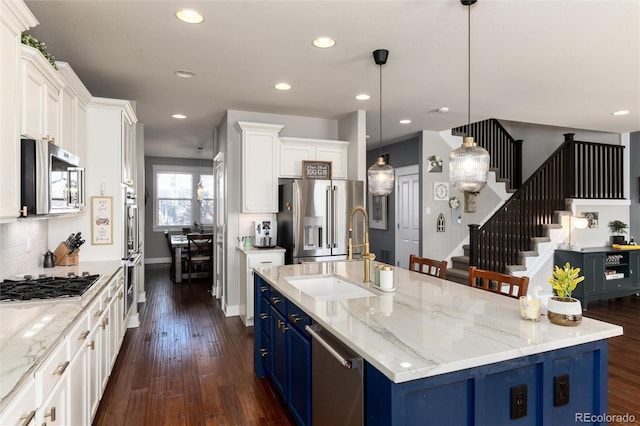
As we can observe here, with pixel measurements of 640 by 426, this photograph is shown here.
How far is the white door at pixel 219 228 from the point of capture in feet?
18.1

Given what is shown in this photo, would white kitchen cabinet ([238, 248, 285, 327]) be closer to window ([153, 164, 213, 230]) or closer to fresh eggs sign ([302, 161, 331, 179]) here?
fresh eggs sign ([302, 161, 331, 179])

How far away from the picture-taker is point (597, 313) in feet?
17.0

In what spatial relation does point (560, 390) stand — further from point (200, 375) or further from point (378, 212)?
point (378, 212)

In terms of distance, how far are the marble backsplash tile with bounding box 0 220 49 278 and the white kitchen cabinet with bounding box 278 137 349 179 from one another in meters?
2.63

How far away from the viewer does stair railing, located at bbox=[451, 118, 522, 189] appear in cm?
671

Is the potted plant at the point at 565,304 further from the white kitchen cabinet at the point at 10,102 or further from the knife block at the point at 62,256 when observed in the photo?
the knife block at the point at 62,256

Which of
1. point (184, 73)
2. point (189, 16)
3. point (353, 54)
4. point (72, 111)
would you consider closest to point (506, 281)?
point (353, 54)

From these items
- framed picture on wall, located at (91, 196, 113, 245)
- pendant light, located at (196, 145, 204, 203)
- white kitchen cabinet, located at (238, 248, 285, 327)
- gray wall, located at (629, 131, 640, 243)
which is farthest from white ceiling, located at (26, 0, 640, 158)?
pendant light, located at (196, 145, 204, 203)

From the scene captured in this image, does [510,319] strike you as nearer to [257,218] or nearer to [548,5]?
[548,5]

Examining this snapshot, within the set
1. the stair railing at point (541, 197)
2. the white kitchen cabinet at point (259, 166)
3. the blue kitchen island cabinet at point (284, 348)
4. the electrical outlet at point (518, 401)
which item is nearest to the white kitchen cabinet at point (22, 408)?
the blue kitchen island cabinet at point (284, 348)

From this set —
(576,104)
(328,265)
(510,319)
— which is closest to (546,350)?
(510,319)

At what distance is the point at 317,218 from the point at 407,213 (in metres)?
3.06

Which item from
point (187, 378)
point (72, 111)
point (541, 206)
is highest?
point (72, 111)

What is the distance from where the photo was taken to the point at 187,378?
320cm
